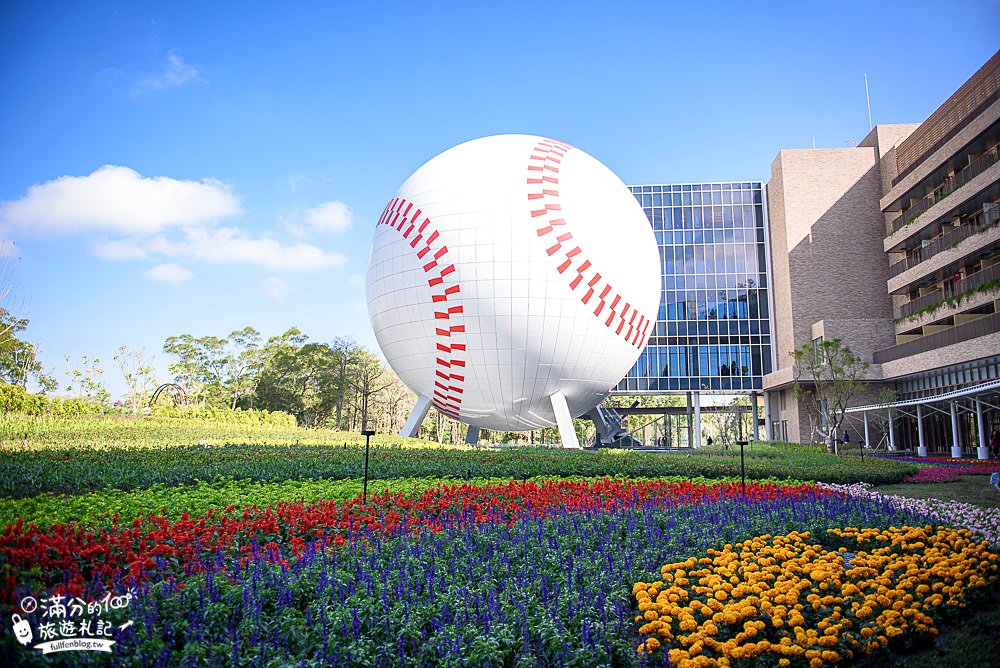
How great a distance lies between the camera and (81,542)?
18.1 feet

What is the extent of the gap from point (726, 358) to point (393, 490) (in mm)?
43260

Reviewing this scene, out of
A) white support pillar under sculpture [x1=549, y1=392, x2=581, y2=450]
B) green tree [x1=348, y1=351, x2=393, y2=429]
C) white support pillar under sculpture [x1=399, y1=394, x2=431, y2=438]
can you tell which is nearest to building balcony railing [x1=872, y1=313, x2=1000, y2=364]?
white support pillar under sculpture [x1=549, y1=392, x2=581, y2=450]

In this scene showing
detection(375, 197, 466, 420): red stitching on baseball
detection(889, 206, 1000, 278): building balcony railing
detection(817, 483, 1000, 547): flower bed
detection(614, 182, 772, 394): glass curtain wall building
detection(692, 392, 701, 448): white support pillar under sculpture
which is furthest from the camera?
detection(614, 182, 772, 394): glass curtain wall building

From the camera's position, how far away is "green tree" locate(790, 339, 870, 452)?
29.7 metres

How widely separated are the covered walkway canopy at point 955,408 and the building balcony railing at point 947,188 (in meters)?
10.4

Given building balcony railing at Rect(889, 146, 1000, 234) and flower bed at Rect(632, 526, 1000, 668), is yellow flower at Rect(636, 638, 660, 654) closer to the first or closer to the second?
flower bed at Rect(632, 526, 1000, 668)

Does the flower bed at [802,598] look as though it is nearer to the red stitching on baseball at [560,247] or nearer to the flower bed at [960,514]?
the flower bed at [960,514]

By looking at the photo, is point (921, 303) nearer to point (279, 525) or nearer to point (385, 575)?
point (279, 525)

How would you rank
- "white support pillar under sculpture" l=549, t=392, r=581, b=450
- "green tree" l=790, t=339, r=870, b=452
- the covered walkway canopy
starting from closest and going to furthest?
"white support pillar under sculpture" l=549, t=392, r=581, b=450 → the covered walkway canopy → "green tree" l=790, t=339, r=870, b=452

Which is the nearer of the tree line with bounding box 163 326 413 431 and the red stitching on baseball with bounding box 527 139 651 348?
the red stitching on baseball with bounding box 527 139 651 348

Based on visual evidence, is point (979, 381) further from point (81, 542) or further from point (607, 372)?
point (81, 542)

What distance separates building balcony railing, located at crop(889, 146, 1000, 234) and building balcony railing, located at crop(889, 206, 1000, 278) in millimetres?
1811

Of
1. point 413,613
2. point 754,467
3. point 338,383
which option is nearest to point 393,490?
Answer: point 413,613

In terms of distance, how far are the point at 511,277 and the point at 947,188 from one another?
2967 cm
